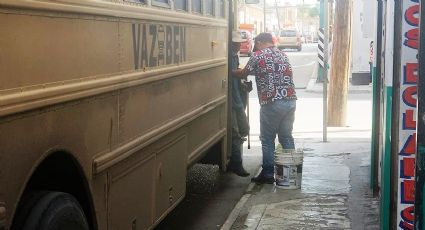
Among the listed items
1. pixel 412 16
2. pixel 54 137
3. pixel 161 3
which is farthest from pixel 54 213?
pixel 161 3

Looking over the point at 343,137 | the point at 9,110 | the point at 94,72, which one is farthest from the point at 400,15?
the point at 343,137

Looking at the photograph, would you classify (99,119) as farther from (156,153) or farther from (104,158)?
(156,153)

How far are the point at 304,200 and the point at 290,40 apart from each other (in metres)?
42.4

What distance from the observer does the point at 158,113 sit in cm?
468

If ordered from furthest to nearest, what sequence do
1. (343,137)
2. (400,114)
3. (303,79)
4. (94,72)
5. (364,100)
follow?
1. (303,79)
2. (364,100)
3. (343,137)
4. (400,114)
5. (94,72)

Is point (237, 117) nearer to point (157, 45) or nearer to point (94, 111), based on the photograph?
point (157, 45)

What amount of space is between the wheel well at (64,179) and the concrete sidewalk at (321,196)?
2797 mm

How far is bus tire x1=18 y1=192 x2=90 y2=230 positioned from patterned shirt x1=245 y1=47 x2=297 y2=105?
4.49 metres

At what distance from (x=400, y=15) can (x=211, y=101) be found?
10.1 ft

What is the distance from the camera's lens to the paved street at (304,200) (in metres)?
6.33

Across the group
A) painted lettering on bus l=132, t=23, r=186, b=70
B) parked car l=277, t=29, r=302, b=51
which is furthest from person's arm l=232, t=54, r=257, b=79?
parked car l=277, t=29, r=302, b=51

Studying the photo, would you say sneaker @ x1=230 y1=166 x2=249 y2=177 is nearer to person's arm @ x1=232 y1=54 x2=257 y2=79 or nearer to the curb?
person's arm @ x1=232 y1=54 x2=257 y2=79

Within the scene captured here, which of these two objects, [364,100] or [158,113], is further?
[364,100]

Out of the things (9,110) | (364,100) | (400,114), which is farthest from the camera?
(364,100)
